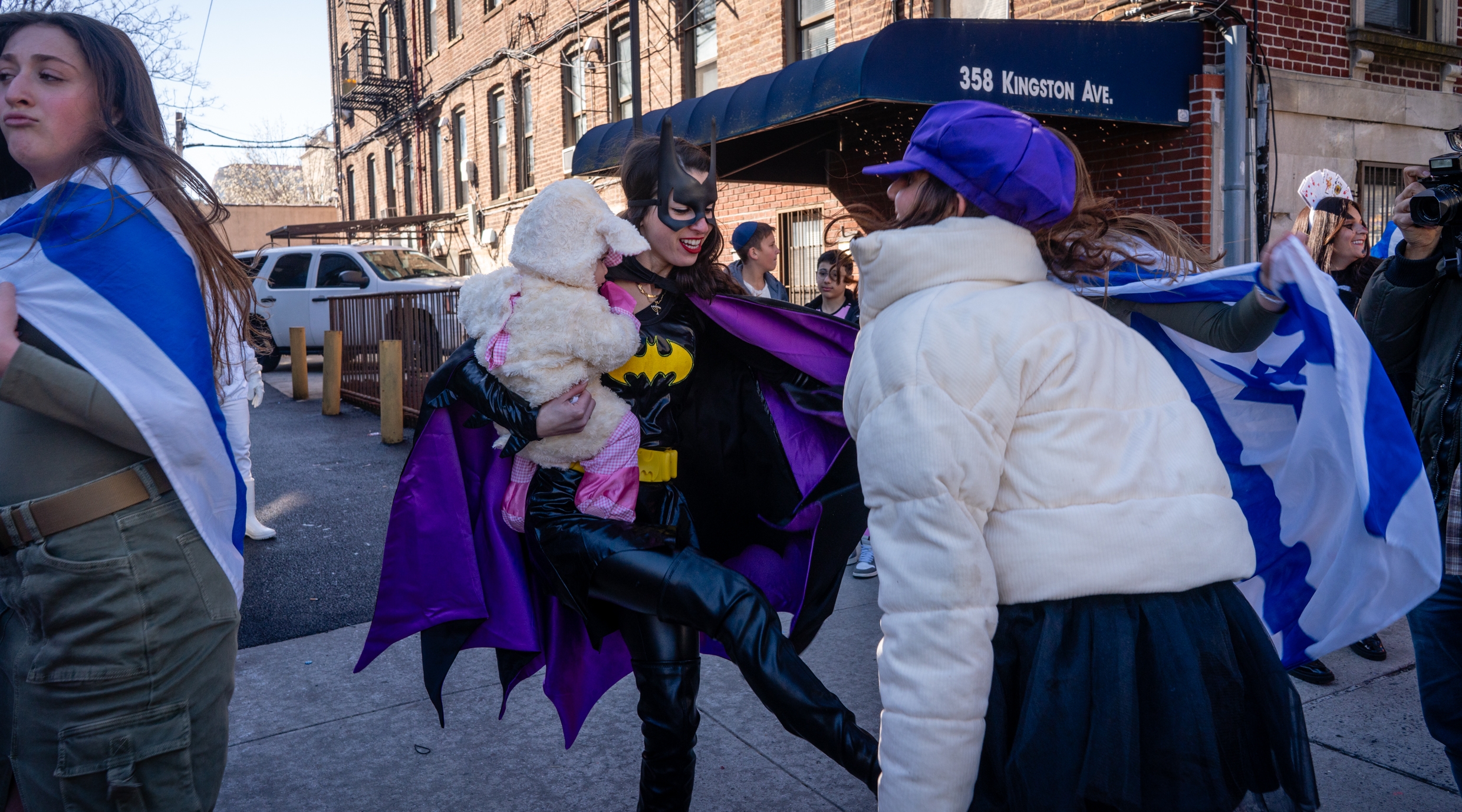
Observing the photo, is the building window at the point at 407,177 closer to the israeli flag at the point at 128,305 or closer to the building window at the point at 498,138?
the building window at the point at 498,138

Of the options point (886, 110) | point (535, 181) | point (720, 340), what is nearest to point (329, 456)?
point (886, 110)

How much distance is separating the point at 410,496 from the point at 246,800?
44.7 inches

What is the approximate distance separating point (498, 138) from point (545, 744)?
18410mm

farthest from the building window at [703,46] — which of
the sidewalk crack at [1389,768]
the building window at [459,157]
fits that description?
the sidewalk crack at [1389,768]

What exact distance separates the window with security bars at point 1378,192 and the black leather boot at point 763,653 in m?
9.27

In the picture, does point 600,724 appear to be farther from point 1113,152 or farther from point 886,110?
point 1113,152

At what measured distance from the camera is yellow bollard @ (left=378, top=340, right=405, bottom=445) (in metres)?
9.80

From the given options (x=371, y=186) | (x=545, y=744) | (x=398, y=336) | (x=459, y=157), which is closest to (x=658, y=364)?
(x=545, y=744)

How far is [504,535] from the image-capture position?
3.01 metres

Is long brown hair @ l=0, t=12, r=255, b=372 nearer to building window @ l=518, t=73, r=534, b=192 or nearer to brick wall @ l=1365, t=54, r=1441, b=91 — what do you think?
brick wall @ l=1365, t=54, r=1441, b=91

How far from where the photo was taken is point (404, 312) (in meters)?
10.8

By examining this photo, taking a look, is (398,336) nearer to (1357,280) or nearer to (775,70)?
(775,70)

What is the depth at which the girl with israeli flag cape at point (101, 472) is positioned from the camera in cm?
187

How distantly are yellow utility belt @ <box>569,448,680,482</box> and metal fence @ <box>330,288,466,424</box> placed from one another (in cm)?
674
